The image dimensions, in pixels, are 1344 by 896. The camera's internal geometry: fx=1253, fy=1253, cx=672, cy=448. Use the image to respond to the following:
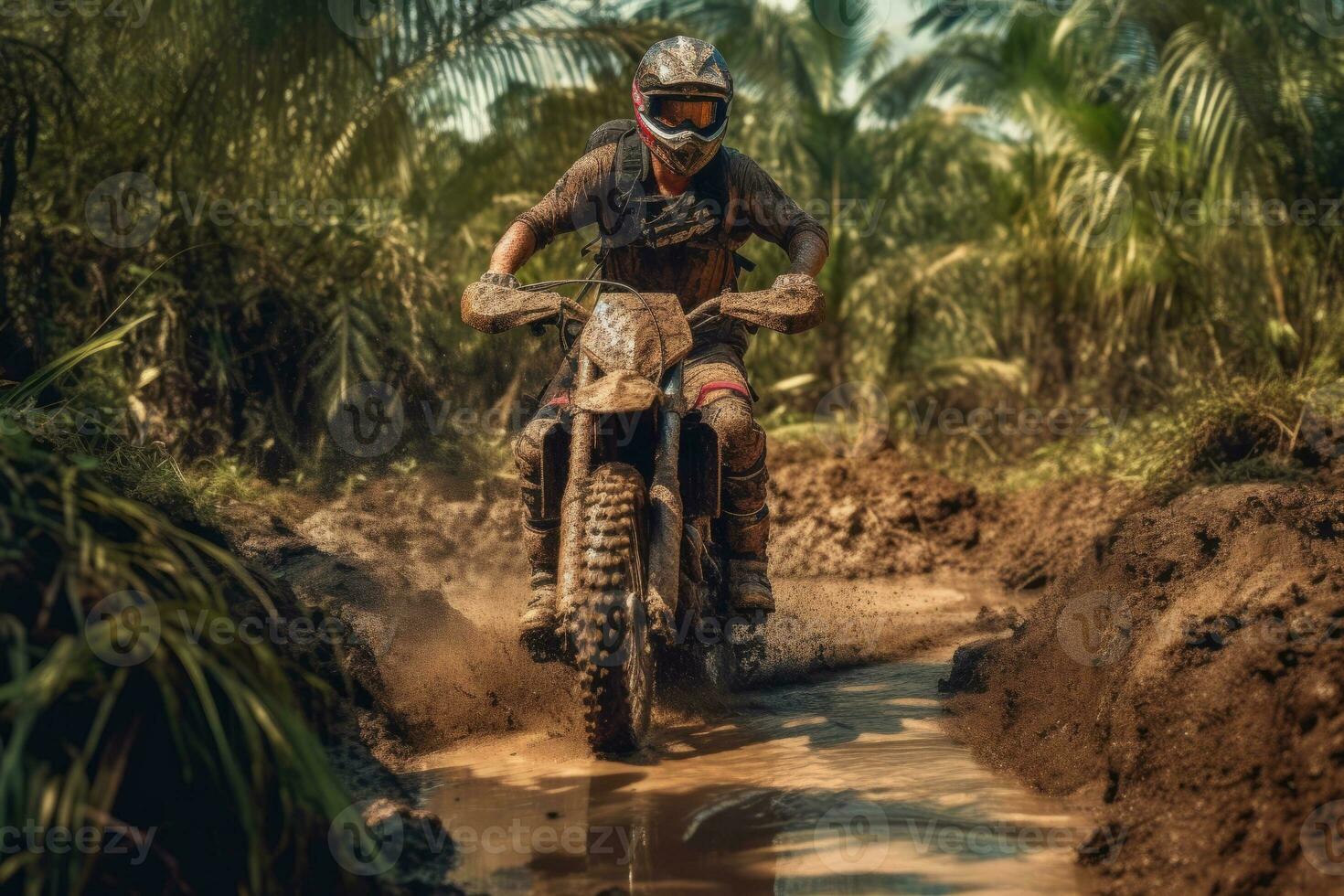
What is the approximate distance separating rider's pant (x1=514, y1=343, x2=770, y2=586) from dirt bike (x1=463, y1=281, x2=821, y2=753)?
3.0 inches

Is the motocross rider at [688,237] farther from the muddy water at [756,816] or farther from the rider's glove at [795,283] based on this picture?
the muddy water at [756,816]

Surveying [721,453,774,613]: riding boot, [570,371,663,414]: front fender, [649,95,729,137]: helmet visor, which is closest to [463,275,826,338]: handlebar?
[570,371,663,414]: front fender

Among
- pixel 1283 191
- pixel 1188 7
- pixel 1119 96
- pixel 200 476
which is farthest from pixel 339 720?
pixel 1119 96

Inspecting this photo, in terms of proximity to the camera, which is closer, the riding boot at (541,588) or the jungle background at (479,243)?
the riding boot at (541,588)

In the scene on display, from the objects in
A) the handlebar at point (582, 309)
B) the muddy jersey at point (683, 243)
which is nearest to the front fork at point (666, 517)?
the handlebar at point (582, 309)

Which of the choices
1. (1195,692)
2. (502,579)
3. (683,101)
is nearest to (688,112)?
(683,101)

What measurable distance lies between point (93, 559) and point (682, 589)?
7.06ft

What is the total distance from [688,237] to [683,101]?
1.79 feet

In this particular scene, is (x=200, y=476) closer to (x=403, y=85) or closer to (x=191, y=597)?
(x=403, y=85)

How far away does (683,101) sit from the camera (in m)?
4.97

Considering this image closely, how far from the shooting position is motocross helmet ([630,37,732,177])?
4.90 m

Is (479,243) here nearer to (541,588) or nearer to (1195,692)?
(541,588)

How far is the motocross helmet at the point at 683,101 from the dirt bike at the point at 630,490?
0.61 metres

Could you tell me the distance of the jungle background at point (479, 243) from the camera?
7551mm
